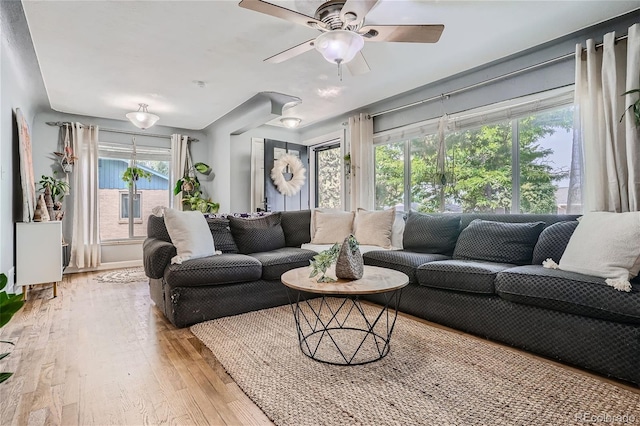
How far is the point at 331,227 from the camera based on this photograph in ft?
12.8

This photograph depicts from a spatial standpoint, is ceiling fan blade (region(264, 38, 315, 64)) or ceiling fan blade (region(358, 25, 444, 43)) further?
ceiling fan blade (region(264, 38, 315, 64))

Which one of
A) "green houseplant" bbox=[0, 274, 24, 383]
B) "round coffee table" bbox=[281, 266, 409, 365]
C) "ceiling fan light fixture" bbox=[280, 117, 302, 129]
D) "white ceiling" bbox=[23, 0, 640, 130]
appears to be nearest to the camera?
"green houseplant" bbox=[0, 274, 24, 383]

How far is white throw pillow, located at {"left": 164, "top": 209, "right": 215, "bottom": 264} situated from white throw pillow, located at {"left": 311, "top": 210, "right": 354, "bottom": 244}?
124 cm

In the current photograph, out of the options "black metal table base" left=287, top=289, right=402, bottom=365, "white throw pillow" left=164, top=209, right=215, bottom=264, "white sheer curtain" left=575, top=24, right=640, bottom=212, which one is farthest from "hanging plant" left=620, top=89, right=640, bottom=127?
"white throw pillow" left=164, top=209, right=215, bottom=264

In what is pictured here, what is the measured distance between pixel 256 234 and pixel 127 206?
135 inches

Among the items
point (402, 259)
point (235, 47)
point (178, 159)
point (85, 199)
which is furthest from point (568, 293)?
point (85, 199)

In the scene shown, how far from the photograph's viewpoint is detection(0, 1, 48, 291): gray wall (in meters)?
2.69

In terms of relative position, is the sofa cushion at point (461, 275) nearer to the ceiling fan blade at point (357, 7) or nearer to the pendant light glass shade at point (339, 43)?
the pendant light glass shade at point (339, 43)

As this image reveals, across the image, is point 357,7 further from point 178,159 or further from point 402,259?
point 178,159

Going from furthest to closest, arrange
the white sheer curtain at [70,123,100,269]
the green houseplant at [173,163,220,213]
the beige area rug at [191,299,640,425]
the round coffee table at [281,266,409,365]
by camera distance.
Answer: the green houseplant at [173,163,220,213]
the white sheer curtain at [70,123,100,269]
the round coffee table at [281,266,409,365]
the beige area rug at [191,299,640,425]

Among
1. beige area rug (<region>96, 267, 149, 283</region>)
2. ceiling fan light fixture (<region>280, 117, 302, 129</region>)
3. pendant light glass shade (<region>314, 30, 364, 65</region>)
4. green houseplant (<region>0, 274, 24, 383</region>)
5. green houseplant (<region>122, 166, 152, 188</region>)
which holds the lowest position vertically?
beige area rug (<region>96, 267, 149, 283</region>)

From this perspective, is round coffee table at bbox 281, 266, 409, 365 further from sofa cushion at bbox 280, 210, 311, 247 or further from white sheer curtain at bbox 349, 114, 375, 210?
white sheer curtain at bbox 349, 114, 375, 210

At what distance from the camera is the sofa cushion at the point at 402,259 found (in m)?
2.88

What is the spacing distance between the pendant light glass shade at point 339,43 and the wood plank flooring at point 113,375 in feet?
6.57
